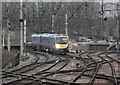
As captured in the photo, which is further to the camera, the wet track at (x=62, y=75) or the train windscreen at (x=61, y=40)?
the train windscreen at (x=61, y=40)

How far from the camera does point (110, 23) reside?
6412 centimetres

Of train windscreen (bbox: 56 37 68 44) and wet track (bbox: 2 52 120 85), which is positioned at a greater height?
train windscreen (bbox: 56 37 68 44)

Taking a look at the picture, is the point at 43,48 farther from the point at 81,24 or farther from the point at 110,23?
the point at 110,23

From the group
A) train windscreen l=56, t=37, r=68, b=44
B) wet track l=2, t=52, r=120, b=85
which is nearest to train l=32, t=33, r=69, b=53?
train windscreen l=56, t=37, r=68, b=44

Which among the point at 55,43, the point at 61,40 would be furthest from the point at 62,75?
the point at 61,40

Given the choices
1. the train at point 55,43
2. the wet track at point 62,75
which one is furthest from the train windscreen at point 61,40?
the wet track at point 62,75

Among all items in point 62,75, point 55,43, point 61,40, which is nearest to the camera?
point 62,75

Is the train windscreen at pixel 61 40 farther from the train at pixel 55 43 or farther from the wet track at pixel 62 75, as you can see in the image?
the wet track at pixel 62 75

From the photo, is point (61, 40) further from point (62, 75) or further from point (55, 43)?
point (62, 75)

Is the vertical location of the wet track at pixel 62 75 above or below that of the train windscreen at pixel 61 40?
→ below

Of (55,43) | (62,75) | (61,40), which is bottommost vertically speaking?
(62,75)

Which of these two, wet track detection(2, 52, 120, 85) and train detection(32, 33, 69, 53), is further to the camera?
train detection(32, 33, 69, 53)

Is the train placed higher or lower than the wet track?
higher

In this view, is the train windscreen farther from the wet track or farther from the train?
the wet track
